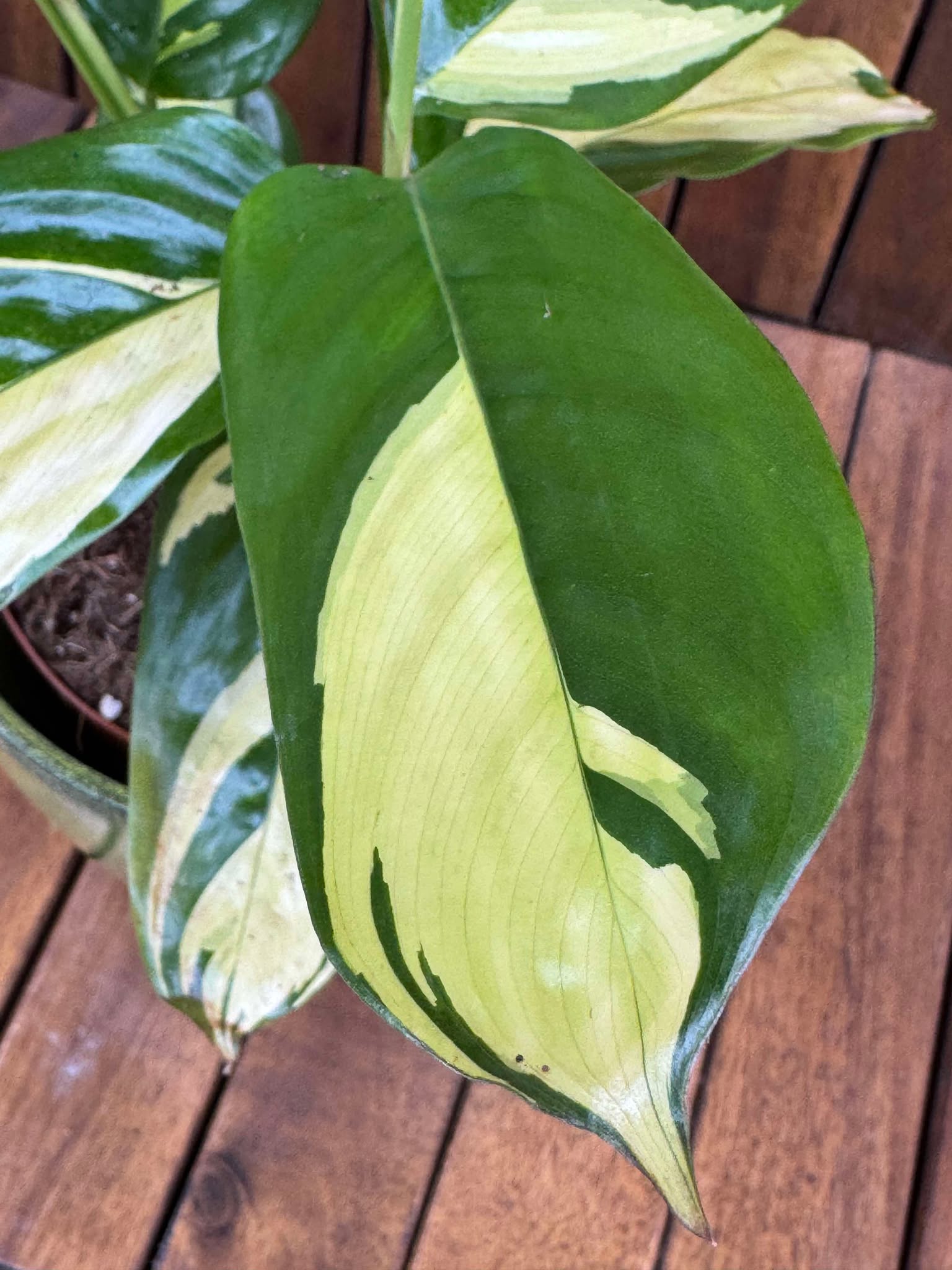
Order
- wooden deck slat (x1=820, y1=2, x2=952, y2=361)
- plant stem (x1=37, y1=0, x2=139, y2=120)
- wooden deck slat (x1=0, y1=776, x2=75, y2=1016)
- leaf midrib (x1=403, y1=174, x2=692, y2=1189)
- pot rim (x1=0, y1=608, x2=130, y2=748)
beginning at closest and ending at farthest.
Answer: leaf midrib (x1=403, y1=174, x2=692, y2=1189)
plant stem (x1=37, y1=0, x2=139, y2=120)
pot rim (x1=0, y1=608, x2=130, y2=748)
wooden deck slat (x1=0, y1=776, x2=75, y2=1016)
wooden deck slat (x1=820, y1=2, x2=952, y2=361)

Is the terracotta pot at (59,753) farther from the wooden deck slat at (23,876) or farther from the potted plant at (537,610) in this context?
the potted plant at (537,610)

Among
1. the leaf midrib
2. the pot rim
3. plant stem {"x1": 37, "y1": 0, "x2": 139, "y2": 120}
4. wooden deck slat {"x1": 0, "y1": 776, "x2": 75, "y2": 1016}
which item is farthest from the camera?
wooden deck slat {"x1": 0, "y1": 776, "x2": 75, "y2": 1016}

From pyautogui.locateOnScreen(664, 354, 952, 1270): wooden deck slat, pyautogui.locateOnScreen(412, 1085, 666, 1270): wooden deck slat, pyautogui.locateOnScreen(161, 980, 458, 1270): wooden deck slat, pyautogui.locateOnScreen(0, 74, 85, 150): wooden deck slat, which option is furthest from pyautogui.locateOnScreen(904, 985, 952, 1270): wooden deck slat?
pyautogui.locateOnScreen(0, 74, 85, 150): wooden deck slat

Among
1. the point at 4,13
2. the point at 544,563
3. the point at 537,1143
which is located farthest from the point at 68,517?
the point at 4,13

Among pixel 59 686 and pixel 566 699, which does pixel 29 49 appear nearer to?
pixel 59 686

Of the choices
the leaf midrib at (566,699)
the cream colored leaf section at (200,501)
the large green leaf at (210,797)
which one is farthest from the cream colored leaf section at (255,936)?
the leaf midrib at (566,699)

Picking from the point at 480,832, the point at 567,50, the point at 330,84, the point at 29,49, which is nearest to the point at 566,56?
the point at 567,50

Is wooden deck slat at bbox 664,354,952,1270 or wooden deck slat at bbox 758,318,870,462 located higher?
wooden deck slat at bbox 758,318,870,462

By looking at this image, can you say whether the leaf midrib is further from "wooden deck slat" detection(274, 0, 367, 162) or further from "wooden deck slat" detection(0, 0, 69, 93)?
"wooden deck slat" detection(0, 0, 69, 93)
